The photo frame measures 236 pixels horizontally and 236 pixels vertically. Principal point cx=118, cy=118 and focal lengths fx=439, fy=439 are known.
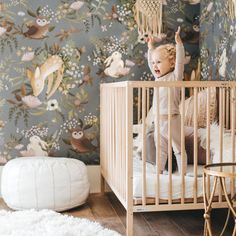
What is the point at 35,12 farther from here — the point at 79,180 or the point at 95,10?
the point at 79,180

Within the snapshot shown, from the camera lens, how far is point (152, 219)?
269 cm

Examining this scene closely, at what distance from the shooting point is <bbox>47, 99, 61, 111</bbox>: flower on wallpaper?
128 inches

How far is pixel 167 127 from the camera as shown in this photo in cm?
234

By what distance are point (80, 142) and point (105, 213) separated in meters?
0.69

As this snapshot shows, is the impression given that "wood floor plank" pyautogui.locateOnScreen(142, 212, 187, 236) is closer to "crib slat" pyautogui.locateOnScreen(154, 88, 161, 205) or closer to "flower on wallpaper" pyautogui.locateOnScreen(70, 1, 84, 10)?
"crib slat" pyautogui.locateOnScreen(154, 88, 161, 205)

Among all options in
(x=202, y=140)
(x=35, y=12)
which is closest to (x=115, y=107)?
(x=202, y=140)

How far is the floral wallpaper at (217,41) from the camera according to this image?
2857mm

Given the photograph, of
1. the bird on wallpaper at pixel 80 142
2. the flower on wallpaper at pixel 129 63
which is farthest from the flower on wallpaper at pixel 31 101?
the flower on wallpaper at pixel 129 63

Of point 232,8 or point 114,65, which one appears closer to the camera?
point 232,8

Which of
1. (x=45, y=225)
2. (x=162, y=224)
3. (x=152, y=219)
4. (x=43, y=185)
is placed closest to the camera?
(x=45, y=225)

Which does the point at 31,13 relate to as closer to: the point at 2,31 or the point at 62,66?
the point at 2,31

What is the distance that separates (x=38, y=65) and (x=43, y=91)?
194mm

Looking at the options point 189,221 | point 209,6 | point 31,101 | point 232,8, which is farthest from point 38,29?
point 189,221

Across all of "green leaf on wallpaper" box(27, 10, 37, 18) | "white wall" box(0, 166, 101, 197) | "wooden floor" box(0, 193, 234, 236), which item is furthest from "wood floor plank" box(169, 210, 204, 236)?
"green leaf on wallpaper" box(27, 10, 37, 18)
